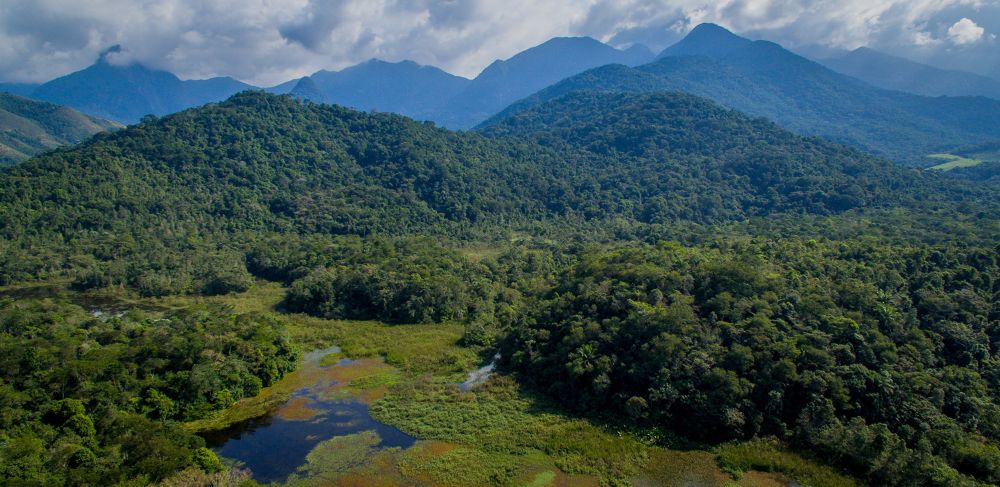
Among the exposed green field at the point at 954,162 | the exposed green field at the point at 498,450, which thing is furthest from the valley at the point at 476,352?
the exposed green field at the point at 954,162

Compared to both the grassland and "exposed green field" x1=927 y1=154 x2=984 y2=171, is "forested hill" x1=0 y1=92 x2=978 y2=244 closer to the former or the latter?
"exposed green field" x1=927 y1=154 x2=984 y2=171

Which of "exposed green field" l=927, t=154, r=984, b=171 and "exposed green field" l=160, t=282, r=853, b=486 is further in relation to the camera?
"exposed green field" l=927, t=154, r=984, b=171

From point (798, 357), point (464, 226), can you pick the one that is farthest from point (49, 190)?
point (798, 357)

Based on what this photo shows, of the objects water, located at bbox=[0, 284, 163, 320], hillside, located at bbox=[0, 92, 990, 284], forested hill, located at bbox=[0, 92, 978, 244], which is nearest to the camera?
water, located at bbox=[0, 284, 163, 320]

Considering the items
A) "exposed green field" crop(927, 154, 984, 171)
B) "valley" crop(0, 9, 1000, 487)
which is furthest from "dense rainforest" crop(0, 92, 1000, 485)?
"exposed green field" crop(927, 154, 984, 171)

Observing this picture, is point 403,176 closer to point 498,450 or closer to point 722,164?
point 722,164

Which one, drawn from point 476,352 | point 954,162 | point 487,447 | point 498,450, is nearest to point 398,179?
point 476,352
